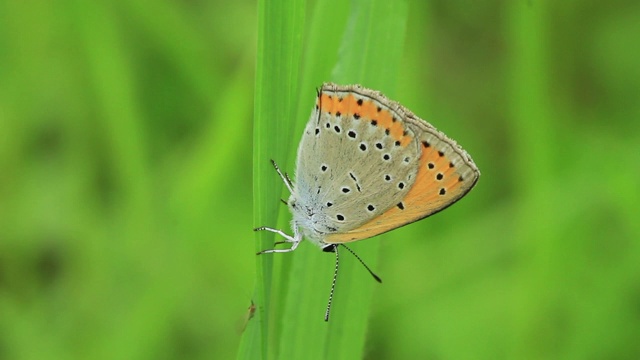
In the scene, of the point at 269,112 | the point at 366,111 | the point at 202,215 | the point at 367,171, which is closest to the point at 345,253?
the point at 367,171

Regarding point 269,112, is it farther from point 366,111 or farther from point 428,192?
point 428,192

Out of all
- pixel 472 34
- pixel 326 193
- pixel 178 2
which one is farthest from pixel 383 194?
pixel 472 34

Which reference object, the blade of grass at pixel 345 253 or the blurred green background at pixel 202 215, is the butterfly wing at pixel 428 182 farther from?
the blurred green background at pixel 202 215

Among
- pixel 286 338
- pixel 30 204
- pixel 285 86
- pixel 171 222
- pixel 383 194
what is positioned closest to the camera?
pixel 285 86

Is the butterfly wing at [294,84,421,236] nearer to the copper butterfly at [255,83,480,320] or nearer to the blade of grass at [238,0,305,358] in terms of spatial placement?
the copper butterfly at [255,83,480,320]

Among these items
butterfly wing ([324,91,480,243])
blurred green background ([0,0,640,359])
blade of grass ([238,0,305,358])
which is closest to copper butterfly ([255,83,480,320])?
butterfly wing ([324,91,480,243])

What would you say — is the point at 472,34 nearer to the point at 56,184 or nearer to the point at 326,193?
the point at 326,193
